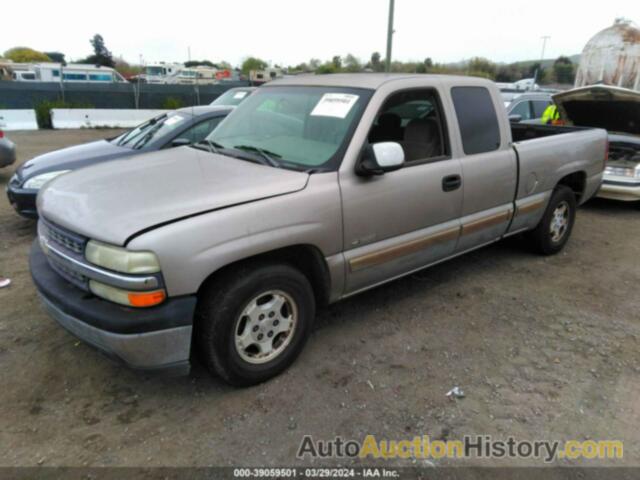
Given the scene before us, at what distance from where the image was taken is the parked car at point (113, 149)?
517cm

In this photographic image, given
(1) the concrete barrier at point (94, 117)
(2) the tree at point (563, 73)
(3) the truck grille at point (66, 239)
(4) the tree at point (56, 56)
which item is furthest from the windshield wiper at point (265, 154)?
(4) the tree at point (56, 56)

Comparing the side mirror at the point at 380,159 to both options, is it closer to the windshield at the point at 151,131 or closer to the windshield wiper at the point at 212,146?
the windshield wiper at the point at 212,146

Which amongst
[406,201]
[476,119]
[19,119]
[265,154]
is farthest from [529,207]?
[19,119]

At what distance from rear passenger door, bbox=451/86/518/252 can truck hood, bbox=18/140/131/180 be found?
12.8 ft

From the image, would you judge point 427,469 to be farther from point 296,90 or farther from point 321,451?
point 296,90

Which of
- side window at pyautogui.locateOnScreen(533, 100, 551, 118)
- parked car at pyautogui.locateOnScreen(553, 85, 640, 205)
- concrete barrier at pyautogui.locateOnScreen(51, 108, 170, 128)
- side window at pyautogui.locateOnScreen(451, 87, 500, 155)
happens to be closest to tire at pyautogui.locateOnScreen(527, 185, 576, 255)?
side window at pyautogui.locateOnScreen(451, 87, 500, 155)

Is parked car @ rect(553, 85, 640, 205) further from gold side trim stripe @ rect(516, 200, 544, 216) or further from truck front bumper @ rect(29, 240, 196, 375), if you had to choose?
truck front bumper @ rect(29, 240, 196, 375)

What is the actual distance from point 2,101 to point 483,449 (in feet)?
66.5

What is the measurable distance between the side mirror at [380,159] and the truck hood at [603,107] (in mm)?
5436

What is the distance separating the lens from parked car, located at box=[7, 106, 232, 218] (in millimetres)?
5172

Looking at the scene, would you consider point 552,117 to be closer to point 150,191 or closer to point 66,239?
point 150,191

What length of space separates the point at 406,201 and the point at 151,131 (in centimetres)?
398

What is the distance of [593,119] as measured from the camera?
7758 mm

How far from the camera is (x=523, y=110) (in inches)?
409
